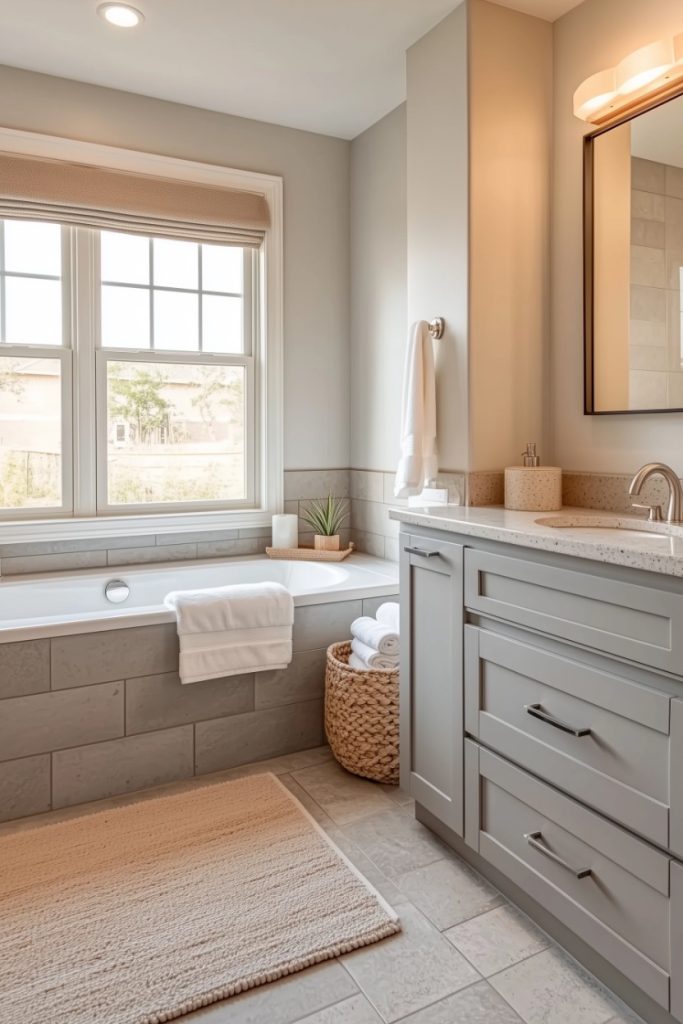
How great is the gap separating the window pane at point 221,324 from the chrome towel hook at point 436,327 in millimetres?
1287

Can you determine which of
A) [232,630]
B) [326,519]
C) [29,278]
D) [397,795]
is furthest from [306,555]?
[29,278]

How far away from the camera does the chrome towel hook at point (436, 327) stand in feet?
7.97

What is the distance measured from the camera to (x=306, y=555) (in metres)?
3.31

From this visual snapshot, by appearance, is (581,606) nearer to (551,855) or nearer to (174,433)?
(551,855)

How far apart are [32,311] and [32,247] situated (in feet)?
0.88

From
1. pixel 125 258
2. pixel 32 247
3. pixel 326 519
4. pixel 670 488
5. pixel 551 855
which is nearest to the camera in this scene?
pixel 551 855

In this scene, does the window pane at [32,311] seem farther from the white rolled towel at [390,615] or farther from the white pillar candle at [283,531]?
the white rolled towel at [390,615]

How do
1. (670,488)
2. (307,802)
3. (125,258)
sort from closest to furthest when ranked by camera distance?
(670,488) < (307,802) < (125,258)

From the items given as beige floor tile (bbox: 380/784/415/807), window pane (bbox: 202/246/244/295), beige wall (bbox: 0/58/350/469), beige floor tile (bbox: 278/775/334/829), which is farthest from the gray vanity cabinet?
window pane (bbox: 202/246/244/295)

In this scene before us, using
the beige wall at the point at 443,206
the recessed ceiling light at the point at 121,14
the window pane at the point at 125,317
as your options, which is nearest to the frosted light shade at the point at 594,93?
the beige wall at the point at 443,206

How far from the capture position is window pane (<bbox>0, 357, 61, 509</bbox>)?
299 centimetres

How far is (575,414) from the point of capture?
2.35 metres

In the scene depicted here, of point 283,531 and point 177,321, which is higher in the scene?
point 177,321

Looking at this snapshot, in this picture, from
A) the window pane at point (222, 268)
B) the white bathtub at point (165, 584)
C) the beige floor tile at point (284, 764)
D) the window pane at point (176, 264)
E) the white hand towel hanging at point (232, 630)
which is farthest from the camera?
the window pane at point (222, 268)
